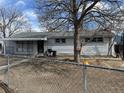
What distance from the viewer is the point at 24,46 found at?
139 feet

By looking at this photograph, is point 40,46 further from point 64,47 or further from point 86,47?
point 86,47

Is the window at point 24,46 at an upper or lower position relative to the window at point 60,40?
lower

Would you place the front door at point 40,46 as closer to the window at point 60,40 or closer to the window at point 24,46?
the window at point 24,46

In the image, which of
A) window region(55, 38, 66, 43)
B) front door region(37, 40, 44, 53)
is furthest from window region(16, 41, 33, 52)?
window region(55, 38, 66, 43)

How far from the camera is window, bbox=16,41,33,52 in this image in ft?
138

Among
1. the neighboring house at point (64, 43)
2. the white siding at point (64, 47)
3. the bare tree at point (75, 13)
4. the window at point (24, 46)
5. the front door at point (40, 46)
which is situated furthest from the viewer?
the window at point (24, 46)

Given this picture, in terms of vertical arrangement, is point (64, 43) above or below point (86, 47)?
above

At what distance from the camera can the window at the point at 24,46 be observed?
41.9 m

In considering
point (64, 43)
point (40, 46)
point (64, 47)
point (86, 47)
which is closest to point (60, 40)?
point (64, 43)

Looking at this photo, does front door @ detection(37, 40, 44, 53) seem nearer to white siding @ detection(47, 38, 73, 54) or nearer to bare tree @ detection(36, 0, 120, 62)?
white siding @ detection(47, 38, 73, 54)

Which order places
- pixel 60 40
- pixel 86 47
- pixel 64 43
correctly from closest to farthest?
pixel 86 47, pixel 64 43, pixel 60 40

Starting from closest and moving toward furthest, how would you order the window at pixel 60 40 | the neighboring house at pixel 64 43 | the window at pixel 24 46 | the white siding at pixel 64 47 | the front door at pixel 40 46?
the neighboring house at pixel 64 43 → the white siding at pixel 64 47 → the window at pixel 60 40 → the front door at pixel 40 46 → the window at pixel 24 46

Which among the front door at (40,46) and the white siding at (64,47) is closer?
the white siding at (64,47)

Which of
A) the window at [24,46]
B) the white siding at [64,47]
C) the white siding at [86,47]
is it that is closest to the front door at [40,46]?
the window at [24,46]
